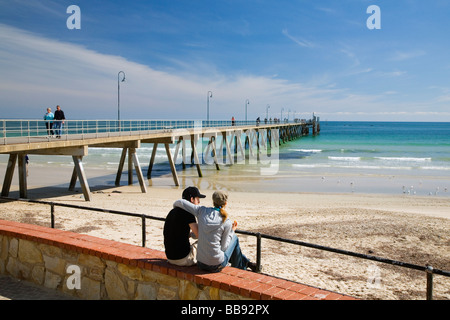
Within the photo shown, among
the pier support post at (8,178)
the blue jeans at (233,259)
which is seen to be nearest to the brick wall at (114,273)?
the blue jeans at (233,259)

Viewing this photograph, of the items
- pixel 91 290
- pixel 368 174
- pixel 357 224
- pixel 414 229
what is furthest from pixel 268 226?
pixel 368 174

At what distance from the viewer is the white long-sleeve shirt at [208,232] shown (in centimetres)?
334

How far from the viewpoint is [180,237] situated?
350cm

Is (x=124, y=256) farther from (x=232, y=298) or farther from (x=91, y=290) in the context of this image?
(x=232, y=298)

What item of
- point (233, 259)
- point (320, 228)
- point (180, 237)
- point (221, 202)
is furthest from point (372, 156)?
point (180, 237)

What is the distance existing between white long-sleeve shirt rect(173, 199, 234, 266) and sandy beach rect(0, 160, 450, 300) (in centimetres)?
269

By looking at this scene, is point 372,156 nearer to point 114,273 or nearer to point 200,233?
point 200,233

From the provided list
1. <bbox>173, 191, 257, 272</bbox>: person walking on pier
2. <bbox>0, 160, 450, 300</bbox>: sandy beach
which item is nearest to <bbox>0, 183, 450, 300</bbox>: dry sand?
<bbox>0, 160, 450, 300</bbox>: sandy beach

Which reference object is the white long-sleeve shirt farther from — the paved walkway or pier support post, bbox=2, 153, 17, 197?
pier support post, bbox=2, 153, 17, 197

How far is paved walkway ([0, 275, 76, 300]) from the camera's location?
3885 mm

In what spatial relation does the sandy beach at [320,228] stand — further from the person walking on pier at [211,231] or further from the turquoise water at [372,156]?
the turquoise water at [372,156]

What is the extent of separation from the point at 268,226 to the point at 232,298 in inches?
252

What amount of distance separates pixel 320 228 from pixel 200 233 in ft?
20.7
